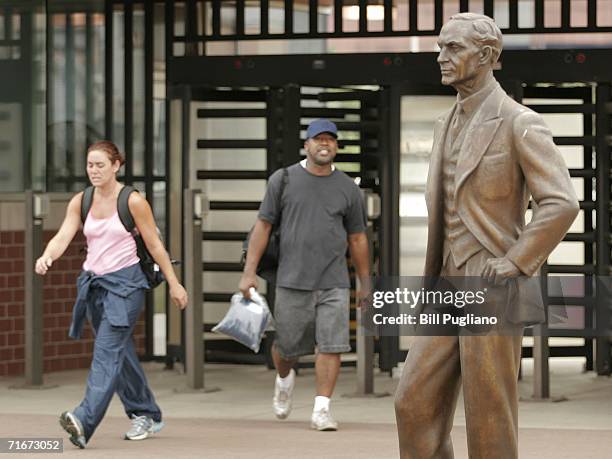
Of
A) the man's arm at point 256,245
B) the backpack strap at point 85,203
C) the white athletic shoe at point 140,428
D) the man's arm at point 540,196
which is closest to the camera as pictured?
the man's arm at point 540,196

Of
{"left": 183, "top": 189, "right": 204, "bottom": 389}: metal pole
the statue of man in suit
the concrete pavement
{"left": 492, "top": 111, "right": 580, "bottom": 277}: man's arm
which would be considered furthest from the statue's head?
{"left": 183, "top": 189, "right": 204, "bottom": 389}: metal pole

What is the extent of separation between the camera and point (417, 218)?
594 inches

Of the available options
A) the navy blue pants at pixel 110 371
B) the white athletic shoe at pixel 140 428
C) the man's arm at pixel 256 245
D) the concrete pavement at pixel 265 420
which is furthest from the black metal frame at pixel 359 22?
the white athletic shoe at pixel 140 428

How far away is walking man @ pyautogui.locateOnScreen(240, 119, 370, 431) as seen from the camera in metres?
11.5

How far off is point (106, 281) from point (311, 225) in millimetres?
1615

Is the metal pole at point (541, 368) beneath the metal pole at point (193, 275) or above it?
beneath

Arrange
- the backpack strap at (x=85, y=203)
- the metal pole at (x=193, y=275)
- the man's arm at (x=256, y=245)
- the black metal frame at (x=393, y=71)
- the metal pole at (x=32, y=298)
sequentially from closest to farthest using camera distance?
the backpack strap at (x=85, y=203), the man's arm at (x=256, y=245), the metal pole at (x=193, y=275), the metal pole at (x=32, y=298), the black metal frame at (x=393, y=71)

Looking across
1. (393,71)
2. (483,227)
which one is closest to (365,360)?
(393,71)

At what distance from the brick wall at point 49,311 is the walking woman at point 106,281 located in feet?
13.2

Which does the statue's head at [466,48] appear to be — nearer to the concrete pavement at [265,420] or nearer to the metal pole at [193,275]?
the concrete pavement at [265,420]

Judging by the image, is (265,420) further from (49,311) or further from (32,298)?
(49,311)

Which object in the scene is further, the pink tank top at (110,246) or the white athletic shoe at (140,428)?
the white athletic shoe at (140,428)

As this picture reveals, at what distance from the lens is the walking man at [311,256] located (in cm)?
1151

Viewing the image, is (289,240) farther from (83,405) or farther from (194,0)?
(194,0)
